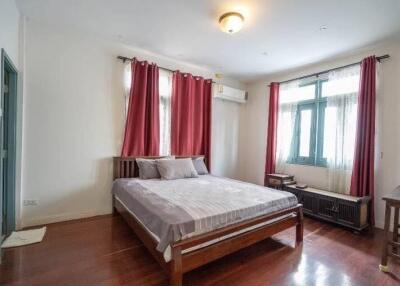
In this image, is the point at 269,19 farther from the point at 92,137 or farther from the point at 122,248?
the point at 122,248

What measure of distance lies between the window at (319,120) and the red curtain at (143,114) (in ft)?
8.34

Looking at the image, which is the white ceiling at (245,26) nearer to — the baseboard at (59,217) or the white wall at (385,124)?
the white wall at (385,124)

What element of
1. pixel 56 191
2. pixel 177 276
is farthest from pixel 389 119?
pixel 56 191

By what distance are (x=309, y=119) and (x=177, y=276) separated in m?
3.48

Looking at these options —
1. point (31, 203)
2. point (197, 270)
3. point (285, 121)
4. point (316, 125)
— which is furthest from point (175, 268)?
point (285, 121)

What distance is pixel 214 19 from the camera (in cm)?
250

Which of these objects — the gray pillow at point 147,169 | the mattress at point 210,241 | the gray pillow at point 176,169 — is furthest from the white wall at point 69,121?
the mattress at point 210,241

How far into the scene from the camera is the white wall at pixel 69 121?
8.91 feet

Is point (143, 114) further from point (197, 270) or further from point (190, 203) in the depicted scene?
point (197, 270)

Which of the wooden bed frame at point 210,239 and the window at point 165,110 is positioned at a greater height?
the window at point 165,110

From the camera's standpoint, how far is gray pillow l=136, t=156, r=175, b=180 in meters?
3.21

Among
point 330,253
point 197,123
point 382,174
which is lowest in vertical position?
point 330,253

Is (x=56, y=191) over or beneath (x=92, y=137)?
beneath

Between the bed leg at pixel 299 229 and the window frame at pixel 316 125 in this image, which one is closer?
the bed leg at pixel 299 229
